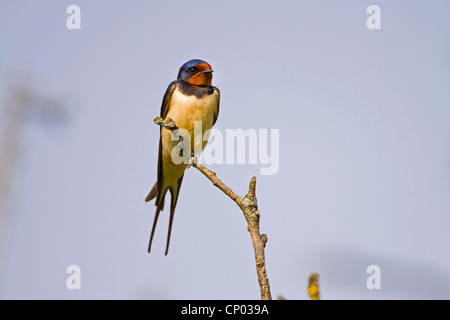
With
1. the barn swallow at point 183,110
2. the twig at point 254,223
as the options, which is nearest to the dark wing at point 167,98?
the barn swallow at point 183,110

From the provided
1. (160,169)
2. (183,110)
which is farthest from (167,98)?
(160,169)

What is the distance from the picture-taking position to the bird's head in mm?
5031

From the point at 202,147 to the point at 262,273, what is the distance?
11.4ft

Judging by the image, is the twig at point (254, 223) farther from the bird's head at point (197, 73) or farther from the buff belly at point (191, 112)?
the bird's head at point (197, 73)

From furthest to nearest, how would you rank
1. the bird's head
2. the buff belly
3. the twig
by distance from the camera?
the bird's head, the buff belly, the twig

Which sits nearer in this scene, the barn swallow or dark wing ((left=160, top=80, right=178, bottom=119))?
the barn swallow

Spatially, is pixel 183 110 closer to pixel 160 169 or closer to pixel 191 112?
pixel 191 112

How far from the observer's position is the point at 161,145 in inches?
210

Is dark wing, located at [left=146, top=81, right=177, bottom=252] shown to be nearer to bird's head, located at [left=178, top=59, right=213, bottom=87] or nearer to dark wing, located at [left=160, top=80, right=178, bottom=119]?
dark wing, located at [left=160, top=80, right=178, bottom=119]

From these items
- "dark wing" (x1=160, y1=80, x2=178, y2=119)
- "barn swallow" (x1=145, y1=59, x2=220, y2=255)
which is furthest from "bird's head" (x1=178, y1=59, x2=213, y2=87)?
"dark wing" (x1=160, y1=80, x2=178, y2=119)
